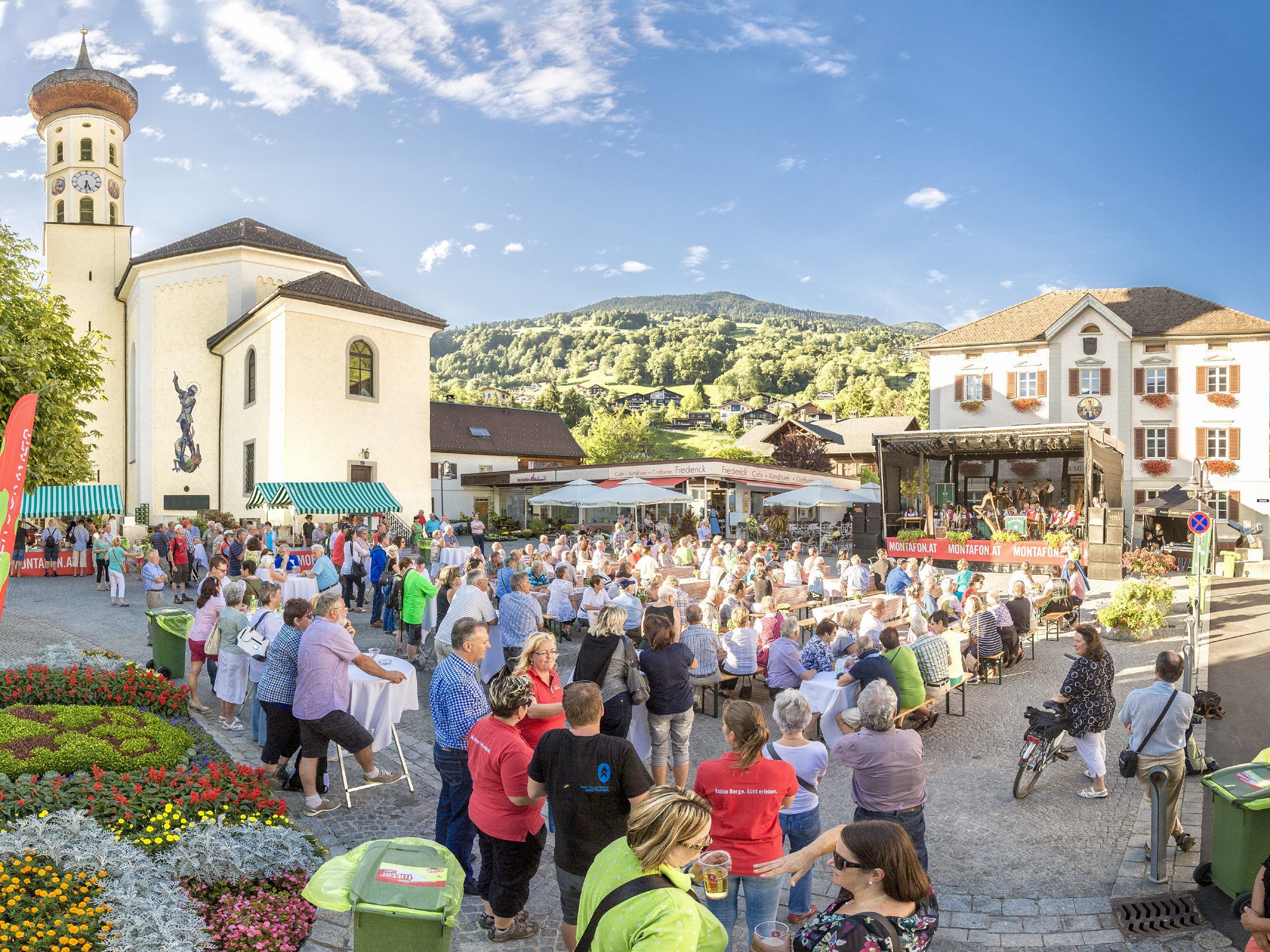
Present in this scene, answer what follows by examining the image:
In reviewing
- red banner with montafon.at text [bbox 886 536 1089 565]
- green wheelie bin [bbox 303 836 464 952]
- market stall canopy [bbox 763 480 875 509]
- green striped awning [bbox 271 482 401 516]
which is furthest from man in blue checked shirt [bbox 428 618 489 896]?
market stall canopy [bbox 763 480 875 509]

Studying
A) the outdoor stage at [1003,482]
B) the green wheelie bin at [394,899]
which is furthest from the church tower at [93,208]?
the green wheelie bin at [394,899]

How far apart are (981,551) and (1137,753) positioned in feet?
65.8

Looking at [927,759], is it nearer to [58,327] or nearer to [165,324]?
[58,327]

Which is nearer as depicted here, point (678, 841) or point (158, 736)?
point (678, 841)

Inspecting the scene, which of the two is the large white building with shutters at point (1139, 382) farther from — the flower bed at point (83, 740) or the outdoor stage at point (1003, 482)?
the flower bed at point (83, 740)

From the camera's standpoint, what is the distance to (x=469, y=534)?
3866 cm

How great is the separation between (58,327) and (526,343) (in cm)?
16740

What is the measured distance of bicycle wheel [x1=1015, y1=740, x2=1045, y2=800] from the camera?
681 cm

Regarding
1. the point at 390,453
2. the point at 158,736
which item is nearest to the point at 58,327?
the point at 158,736

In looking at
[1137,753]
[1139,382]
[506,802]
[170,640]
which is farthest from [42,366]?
[1139,382]

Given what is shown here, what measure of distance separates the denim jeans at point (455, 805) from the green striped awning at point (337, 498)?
22.1 metres

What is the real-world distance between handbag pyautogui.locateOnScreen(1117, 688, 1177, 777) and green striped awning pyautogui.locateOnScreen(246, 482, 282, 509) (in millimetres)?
25119

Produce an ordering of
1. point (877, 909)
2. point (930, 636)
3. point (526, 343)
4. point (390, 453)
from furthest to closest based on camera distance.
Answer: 1. point (526, 343)
2. point (390, 453)
3. point (930, 636)
4. point (877, 909)

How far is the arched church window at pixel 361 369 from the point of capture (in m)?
29.6
